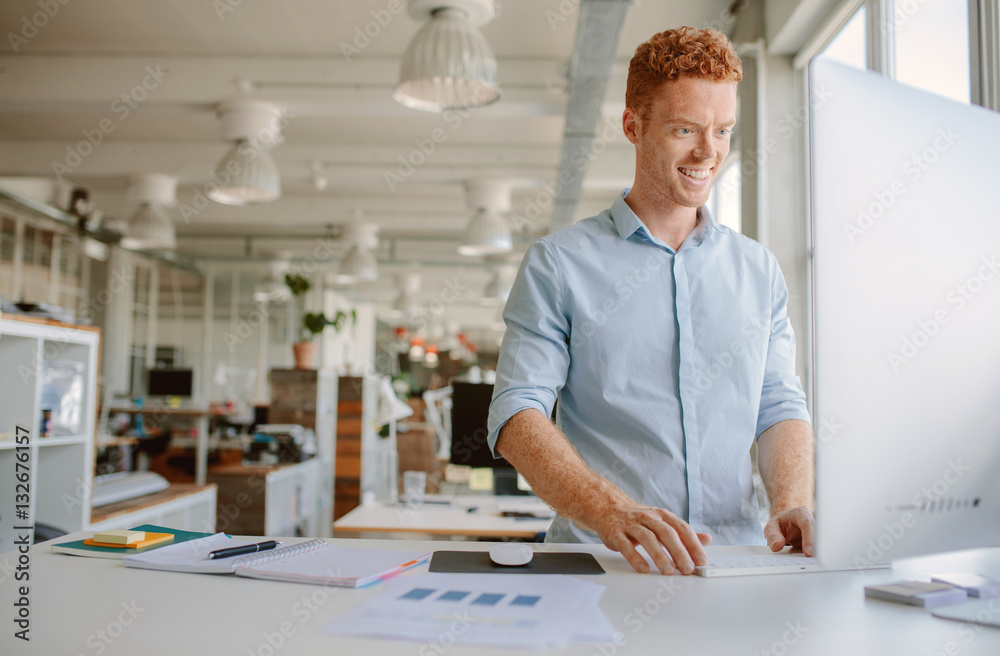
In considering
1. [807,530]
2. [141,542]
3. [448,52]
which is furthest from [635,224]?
[448,52]

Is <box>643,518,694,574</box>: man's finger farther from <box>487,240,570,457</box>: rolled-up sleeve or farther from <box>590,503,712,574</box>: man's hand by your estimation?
<box>487,240,570,457</box>: rolled-up sleeve

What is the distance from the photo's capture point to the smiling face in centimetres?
134

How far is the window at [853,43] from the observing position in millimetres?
3834

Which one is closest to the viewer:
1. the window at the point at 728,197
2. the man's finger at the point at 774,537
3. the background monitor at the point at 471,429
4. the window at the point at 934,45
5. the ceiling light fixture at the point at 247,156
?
the man's finger at the point at 774,537

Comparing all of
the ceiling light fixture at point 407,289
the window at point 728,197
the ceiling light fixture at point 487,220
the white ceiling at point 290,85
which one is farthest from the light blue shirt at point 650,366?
the ceiling light fixture at point 407,289

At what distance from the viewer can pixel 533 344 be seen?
4.50 feet

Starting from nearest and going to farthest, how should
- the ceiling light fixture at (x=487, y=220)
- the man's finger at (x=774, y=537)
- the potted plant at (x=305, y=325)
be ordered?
the man's finger at (x=774, y=537) < the potted plant at (x=305, y=325) < the ceiling light fixture at (x=487, y=220)

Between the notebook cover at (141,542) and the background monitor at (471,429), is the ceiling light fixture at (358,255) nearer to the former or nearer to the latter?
the background monitor at (471,429)

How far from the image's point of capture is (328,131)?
787 centimetres

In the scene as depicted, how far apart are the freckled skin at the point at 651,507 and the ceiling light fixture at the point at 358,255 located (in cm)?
789

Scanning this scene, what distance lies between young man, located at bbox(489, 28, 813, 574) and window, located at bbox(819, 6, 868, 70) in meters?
2.83

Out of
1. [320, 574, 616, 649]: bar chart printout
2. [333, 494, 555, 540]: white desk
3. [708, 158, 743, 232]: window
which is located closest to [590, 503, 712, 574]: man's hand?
[320, 574, 616, 649]: bar chart printout

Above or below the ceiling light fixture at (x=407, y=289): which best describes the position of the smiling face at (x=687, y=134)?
below

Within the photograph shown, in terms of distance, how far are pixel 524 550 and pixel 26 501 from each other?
2641mm
